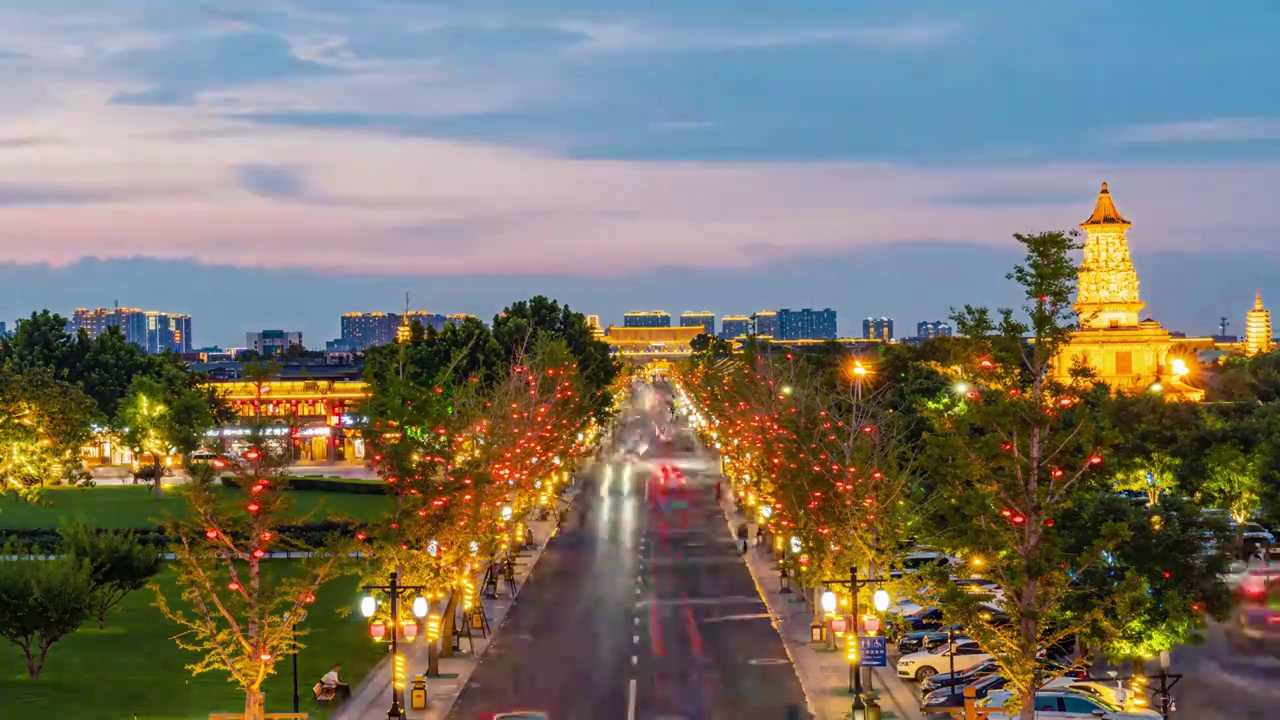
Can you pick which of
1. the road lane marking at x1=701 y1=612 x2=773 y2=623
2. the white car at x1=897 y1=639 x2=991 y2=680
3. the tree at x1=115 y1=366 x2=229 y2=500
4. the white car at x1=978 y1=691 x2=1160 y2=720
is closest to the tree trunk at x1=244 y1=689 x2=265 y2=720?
the white car at x1=978 y1=691 x2=1160 y2=720

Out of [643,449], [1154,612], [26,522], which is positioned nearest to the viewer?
[1154,612]

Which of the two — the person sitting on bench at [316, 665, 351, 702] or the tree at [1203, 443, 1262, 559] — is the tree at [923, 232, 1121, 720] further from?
the tree at [1203, 443, 1262, 559]

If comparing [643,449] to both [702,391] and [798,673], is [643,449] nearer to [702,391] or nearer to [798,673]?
[702,391]

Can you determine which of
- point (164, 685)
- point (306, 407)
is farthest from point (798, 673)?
point (306, 407)

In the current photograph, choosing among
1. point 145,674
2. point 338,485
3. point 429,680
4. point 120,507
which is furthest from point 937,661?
point 338,485

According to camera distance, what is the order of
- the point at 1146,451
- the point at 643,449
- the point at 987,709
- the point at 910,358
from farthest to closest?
the point at 643,449, the point at 910,358, the point at 1146,451, the point at 987,709
